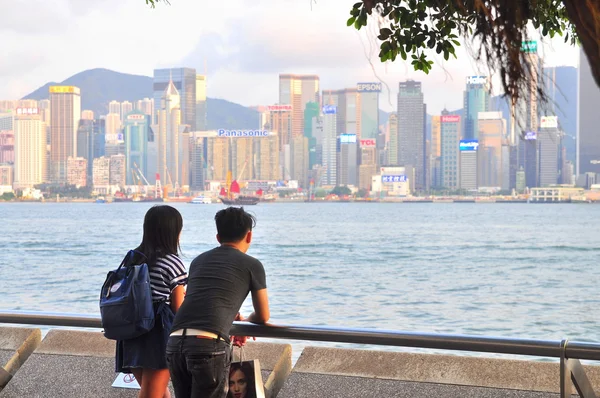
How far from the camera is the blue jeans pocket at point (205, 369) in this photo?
3.10 metres

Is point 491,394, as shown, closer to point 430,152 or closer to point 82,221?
point 82,221

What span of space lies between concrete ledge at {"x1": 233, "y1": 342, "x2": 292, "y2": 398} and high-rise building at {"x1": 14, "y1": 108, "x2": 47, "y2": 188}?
476 ft

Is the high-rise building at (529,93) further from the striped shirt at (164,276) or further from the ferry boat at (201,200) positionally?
the ferry boat at (201,200)

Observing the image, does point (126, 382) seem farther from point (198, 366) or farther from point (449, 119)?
point (449, 119)

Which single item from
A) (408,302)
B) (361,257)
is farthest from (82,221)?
(408,302)

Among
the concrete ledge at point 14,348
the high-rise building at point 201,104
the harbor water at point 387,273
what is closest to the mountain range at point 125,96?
the high-rise building at point 201,104

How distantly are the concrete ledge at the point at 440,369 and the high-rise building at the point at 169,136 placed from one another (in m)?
146

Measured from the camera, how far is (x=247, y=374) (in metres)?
3.49

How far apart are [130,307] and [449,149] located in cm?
13987

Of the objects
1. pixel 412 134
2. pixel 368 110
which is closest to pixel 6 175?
pixel 368 110

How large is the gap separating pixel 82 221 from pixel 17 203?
68.3 meters

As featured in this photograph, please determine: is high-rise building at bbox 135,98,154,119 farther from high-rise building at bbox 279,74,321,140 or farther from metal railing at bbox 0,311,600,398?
metal railing at bbox 0,311,600,398

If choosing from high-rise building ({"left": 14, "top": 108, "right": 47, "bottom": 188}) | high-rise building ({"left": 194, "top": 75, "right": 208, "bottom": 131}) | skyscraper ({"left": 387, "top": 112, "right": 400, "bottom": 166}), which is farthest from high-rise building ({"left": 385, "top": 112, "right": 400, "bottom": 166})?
high-rise building ({"left": 14, "top": 108, "right": 47, "bottom": 188})

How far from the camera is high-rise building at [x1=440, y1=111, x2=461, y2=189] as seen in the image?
13650cm
